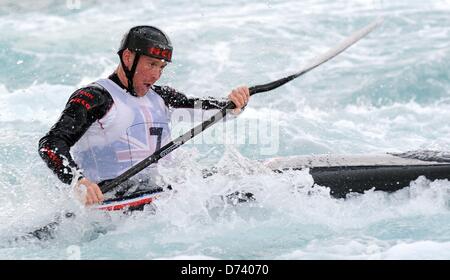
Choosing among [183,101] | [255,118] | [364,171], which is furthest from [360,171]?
[255,118]

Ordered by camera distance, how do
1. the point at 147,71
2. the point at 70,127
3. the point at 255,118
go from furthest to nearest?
the point at 255,118
the point at 147,71
the point at 70,127

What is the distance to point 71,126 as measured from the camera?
3.86 m

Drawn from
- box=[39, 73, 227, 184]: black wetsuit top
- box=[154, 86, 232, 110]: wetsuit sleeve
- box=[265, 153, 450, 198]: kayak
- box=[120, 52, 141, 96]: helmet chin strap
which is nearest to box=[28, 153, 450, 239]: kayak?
box=[265, 153, 450, 198]: kayak

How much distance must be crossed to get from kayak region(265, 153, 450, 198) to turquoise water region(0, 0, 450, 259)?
7 cm

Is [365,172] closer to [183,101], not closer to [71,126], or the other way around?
[183,101]

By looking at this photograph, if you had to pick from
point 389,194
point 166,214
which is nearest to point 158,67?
point 166,214

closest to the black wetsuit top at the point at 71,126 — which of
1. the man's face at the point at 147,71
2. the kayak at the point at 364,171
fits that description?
the man's face at the point at 147,71

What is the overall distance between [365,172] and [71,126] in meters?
1.89

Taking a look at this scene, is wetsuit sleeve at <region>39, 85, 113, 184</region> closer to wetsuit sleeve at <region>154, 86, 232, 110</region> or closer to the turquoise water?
the turquoise water

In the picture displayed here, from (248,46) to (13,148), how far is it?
493cm

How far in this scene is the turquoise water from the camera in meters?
4.06

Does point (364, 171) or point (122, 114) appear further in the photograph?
point (364, 171)

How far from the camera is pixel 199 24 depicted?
12.4 metres

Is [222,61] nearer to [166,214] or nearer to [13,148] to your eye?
[13,148]
